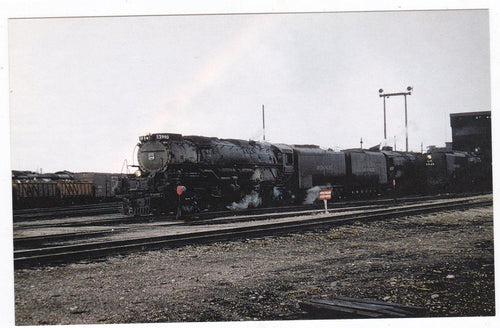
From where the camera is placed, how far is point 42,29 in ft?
22.0

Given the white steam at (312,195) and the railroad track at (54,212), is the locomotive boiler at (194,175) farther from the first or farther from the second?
the white steam at (312,195)

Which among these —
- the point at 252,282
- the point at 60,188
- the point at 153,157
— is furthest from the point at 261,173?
the point at 60,188

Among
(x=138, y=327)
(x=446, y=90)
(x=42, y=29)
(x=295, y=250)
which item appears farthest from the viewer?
(x=446, y=90)

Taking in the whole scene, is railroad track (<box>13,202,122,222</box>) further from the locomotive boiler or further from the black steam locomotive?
the black steam locomotive

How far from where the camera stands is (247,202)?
16.6 metres

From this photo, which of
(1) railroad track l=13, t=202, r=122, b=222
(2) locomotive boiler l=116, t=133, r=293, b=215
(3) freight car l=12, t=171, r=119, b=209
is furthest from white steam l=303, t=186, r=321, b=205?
(3) freight car l=12, t=171, r=119, b=209

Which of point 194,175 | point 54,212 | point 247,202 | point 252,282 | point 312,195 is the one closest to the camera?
point 252,282

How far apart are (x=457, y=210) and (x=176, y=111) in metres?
9.66

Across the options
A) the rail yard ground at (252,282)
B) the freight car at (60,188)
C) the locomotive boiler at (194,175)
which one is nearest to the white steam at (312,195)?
the locomotive boiler at (194,175)

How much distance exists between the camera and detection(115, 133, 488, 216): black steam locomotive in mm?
13859

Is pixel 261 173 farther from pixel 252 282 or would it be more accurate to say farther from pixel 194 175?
pixel 252 282

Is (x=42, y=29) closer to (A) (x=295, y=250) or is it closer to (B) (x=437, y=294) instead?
(A) (x=295, y=250)

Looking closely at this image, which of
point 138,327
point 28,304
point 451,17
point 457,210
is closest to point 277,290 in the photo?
point 138,327

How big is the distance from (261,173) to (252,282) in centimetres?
1164
